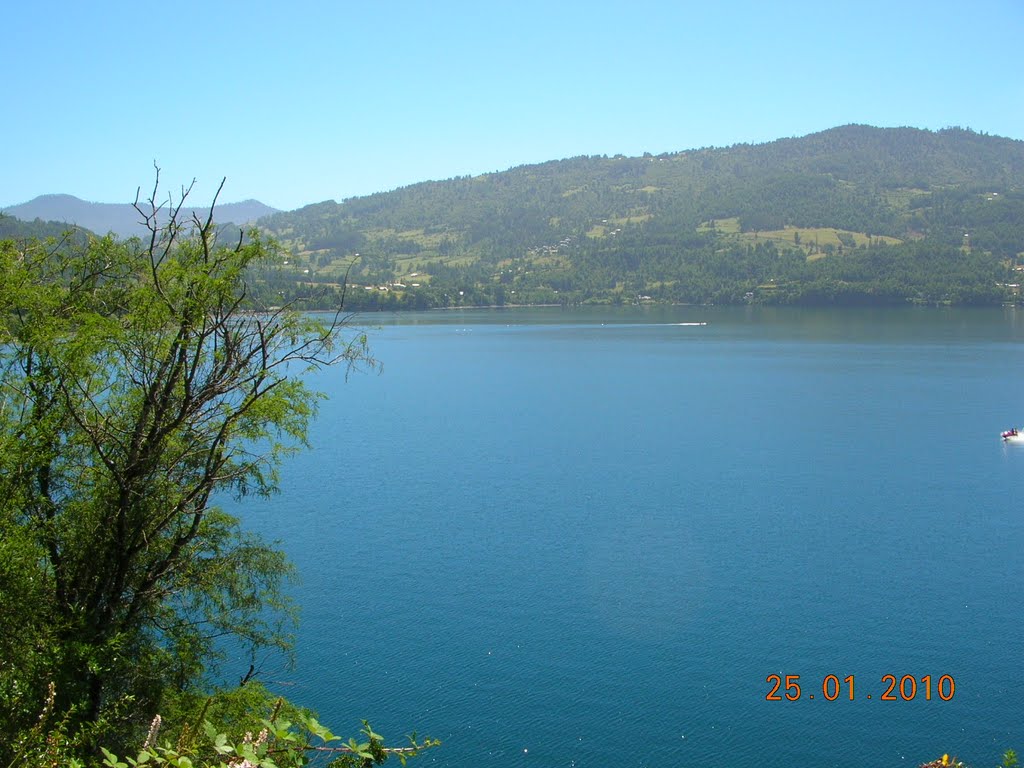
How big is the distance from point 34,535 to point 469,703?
33.9 feet

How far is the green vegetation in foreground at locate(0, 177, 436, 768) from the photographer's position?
11.1 metres

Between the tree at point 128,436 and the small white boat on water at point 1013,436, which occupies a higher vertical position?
the tree at point 128,436

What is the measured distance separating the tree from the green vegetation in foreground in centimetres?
3

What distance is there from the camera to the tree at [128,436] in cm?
1112

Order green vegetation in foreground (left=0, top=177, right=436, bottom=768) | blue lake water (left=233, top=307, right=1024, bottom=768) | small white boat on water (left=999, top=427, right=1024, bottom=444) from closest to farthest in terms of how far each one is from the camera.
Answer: green vegetation in foreground (left=0, top=177, right=436, bottom=768)
blue lake water (left=233, top=307, right=1024, bottom=768)
small white boat on water (left=999, top=427, right=1024, bottom=444)

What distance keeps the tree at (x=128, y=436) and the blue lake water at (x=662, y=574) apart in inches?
285

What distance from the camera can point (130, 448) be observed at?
37.8ft
